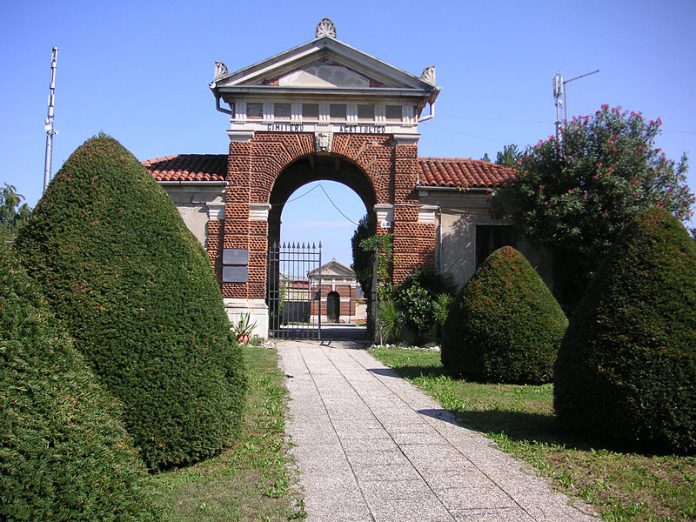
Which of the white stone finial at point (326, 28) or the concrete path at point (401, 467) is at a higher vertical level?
the white stone finial at point (326, 28)

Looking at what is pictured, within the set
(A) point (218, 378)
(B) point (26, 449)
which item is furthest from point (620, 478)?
(B) point (26, 449)

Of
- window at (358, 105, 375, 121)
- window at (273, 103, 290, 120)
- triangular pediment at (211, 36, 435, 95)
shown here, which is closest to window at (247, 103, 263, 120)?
window at (273, 103, 290, 120)

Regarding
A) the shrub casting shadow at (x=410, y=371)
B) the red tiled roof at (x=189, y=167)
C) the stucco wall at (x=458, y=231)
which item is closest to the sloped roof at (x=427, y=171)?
the red tiled roof at (x=189, y=167)

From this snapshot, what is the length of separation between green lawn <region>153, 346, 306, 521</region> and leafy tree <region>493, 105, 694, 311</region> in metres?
10.8

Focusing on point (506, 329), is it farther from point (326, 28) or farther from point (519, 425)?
point (326, 28)

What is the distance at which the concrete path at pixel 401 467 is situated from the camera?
4457 millimetres

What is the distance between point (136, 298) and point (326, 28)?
45.2ft

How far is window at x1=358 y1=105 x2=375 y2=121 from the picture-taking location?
17.2 metres

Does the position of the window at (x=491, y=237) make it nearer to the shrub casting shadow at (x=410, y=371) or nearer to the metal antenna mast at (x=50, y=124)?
the shrub casting shadow at (x=410, y=371)

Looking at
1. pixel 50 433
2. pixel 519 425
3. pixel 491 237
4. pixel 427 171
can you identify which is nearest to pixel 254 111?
pixel 427 171

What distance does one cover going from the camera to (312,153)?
56.5 feet

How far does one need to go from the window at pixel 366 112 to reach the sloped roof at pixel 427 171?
2158 mm

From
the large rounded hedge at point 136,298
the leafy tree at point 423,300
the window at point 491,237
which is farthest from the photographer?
the window at point 491,237

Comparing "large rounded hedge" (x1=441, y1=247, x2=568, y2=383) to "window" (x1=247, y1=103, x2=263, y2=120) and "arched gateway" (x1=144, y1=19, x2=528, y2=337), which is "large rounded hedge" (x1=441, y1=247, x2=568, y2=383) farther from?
"window" (x1=247, y1=103, x2=263, y2=120)
